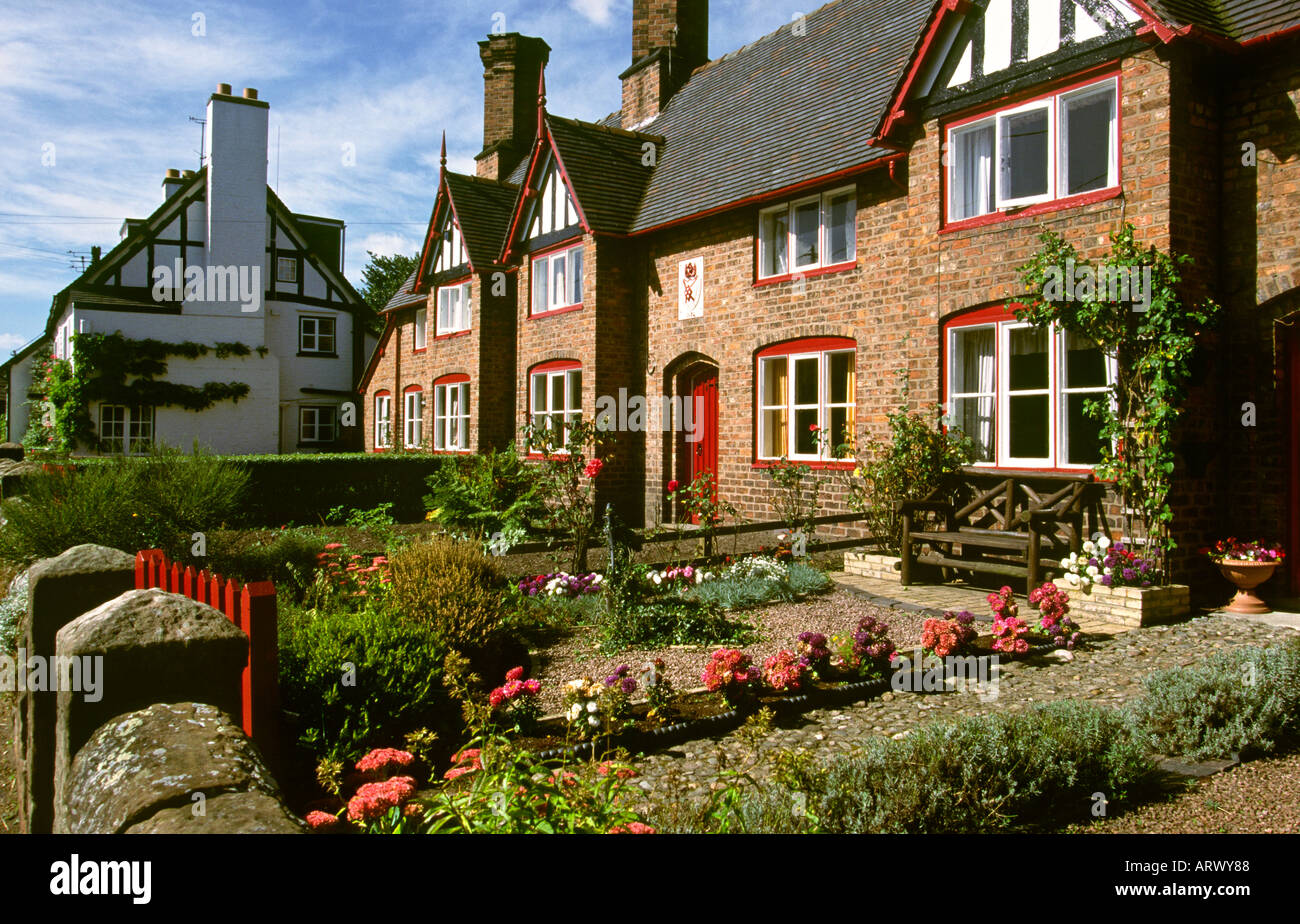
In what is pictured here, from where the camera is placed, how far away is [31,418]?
108 feet

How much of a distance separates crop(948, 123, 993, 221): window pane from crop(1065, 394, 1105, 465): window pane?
8.96 feet

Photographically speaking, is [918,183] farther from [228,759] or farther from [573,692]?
[228,759]

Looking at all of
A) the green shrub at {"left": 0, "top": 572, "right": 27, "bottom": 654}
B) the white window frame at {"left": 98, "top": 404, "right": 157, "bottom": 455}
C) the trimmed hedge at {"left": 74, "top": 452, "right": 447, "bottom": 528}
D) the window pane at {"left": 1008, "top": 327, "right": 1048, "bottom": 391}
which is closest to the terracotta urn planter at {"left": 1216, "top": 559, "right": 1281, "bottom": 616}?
the window pane at {"left": 1008, "top": 327, "right": 1048, "bottom": 391}

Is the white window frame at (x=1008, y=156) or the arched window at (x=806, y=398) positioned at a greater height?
the white window frame at (x=1008, y=156)

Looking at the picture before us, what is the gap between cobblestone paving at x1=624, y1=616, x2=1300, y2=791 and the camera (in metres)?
4.75

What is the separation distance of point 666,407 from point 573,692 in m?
12.4

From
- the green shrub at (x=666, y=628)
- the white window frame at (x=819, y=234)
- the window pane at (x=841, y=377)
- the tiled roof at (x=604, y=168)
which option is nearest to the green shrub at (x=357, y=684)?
the green shrub at (x=666, y=628)

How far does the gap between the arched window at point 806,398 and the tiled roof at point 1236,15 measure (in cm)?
566

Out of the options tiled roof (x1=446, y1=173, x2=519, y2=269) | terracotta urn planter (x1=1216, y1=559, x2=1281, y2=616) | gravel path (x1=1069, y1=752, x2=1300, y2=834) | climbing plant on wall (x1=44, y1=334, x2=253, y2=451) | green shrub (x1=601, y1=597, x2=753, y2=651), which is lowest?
gravel path (x1=1069, y1=752, x2=1300, y2=834)

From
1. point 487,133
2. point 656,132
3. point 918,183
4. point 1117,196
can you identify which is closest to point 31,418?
point 487,133

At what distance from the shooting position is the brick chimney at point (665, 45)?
21.0 m

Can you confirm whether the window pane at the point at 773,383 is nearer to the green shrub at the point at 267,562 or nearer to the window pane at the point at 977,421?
the window pane at the point at 977,421

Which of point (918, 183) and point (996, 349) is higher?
Result: point (918, 183)

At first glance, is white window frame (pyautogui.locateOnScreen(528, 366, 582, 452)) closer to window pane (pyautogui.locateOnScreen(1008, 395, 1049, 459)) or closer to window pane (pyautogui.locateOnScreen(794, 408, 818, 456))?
window pane (pyautogui.locateOnScreen(794, 408, 818, 456))
